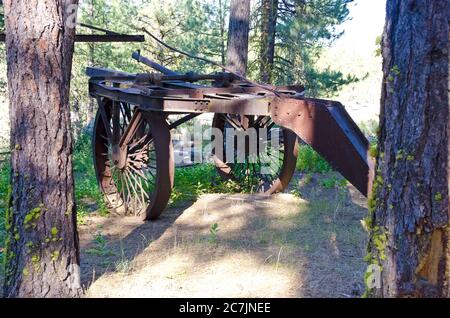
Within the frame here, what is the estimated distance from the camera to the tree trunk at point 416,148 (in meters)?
2.70

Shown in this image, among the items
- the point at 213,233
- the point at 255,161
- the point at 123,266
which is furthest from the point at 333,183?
the point at 123,266

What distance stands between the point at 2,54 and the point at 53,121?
66.3ft

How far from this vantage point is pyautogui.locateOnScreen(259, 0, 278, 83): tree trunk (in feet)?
41.5

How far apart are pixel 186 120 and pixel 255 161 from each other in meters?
1.68

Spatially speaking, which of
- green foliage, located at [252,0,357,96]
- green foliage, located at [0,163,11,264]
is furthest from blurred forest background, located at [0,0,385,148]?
green foliage, located at [0,163,11,264]

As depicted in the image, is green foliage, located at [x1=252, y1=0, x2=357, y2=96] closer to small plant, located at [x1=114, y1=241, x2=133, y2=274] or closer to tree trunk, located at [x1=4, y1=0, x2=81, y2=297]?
small plant, located at [x1=114, y1=241, x2=133, y2=274]

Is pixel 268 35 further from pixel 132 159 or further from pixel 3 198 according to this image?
pixel 3 198

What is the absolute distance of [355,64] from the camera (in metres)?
48.2

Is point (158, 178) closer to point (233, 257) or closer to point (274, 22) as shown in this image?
point (233, 257)

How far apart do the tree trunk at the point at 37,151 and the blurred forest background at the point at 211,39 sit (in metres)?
4.94

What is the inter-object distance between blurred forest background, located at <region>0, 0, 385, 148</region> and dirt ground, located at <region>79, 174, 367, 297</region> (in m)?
4.01

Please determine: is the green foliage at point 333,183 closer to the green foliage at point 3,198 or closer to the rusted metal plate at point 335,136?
the rusted metal plate at point 335,136

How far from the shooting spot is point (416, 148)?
9.03 ft
